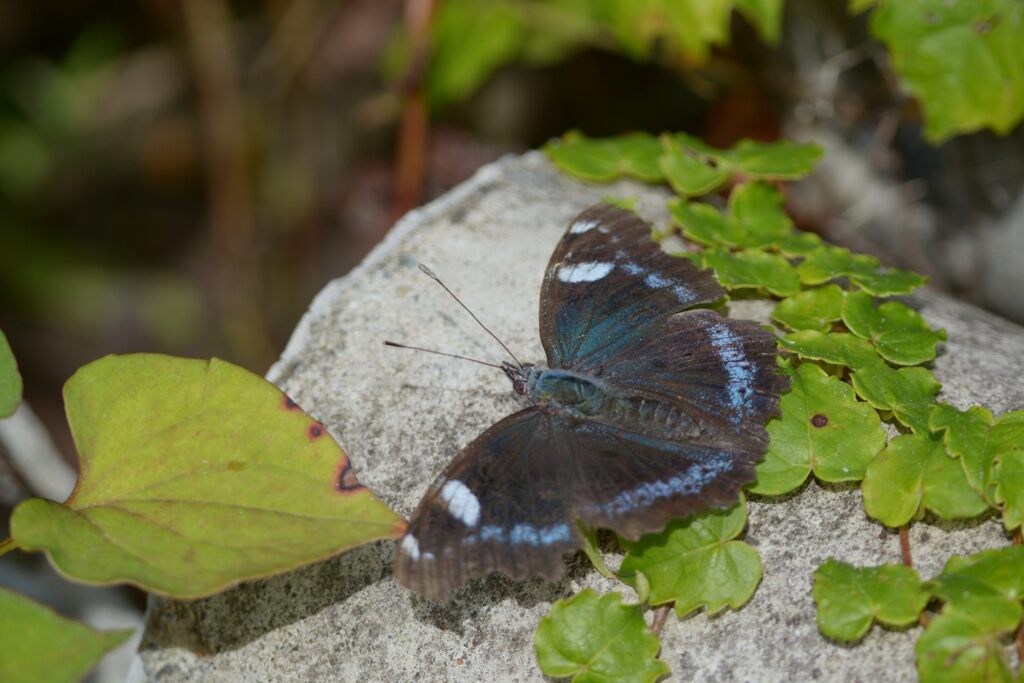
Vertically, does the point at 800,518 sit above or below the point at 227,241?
above

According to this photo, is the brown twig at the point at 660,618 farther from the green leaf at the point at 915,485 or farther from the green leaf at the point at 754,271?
the green leaf at the point at 754,271

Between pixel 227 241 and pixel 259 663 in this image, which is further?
pixel 227 241

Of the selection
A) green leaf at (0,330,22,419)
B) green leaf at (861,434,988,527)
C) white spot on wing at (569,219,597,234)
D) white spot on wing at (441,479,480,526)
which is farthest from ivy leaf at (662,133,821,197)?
green leaf at (0,330,22,419)

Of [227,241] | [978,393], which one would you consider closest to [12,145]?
[227,241]

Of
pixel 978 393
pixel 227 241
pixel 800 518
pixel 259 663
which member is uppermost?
pixel 978 393

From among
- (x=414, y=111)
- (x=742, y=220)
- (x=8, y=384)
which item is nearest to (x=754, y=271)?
(x=742, y=220)

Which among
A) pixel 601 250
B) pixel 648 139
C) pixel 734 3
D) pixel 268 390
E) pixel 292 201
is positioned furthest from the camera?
pixel 292 201

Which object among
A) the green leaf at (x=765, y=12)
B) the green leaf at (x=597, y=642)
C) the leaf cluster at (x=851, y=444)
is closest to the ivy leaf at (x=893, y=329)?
the leaf cluster at (x=851, y=444)

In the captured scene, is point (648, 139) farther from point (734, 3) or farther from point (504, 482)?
point (504, 482)
